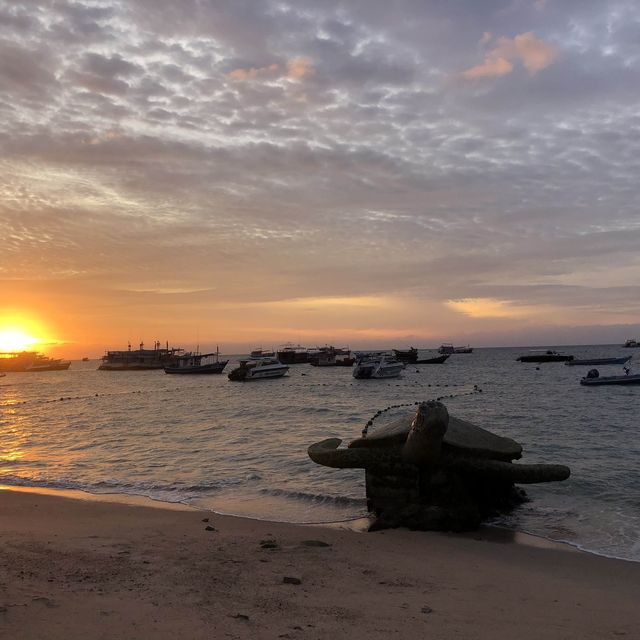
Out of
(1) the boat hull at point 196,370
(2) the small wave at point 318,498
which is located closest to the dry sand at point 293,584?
(2) the small wave at point 318,498

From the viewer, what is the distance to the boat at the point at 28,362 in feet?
442

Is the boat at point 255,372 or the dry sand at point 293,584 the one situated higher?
the dry sand at point 293,584

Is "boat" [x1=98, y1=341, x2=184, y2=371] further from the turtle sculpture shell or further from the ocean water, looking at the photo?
the turtle sculpture shell

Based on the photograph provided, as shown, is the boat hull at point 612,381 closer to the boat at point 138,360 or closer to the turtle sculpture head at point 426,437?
the turtle sculpture head at point 426,437

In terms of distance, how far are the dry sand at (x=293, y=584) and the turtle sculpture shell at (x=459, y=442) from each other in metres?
1.43

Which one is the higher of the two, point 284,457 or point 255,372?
point 284,457

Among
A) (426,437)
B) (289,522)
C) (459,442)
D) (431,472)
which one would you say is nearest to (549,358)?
(459,442)

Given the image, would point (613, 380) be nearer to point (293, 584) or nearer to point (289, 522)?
point (289, 522)

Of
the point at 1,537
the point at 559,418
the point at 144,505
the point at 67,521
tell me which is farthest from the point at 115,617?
the point at 559,418

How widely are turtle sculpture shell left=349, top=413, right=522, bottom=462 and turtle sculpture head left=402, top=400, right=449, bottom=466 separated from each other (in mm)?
482

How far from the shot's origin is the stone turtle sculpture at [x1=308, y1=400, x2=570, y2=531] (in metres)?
9.95

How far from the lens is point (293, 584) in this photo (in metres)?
6.84

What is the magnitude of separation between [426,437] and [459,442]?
44.2 inches

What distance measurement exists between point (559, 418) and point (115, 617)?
27.3 meters
